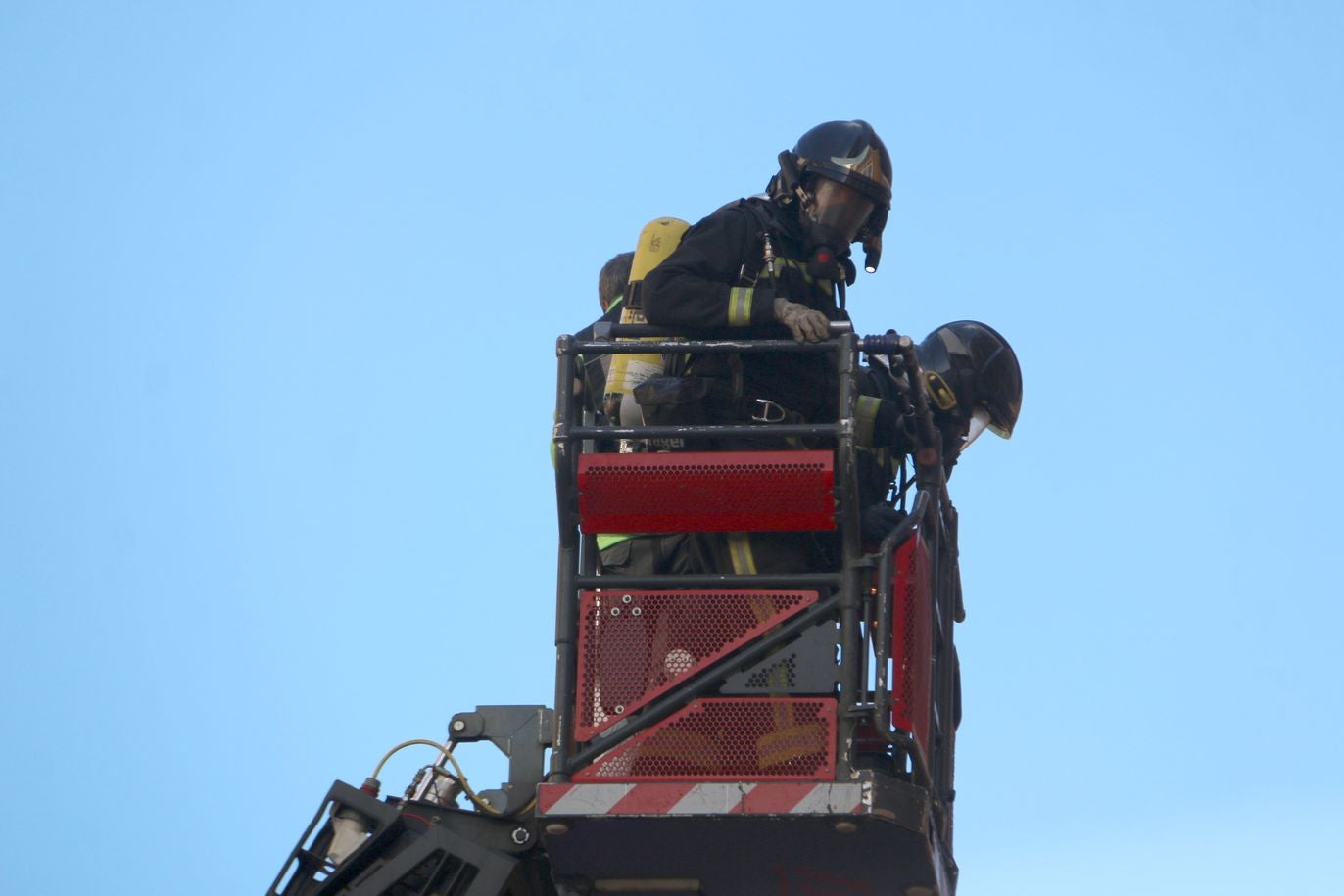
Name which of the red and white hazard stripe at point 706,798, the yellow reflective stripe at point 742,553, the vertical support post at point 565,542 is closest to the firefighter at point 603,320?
the vertical support post at point 565,542

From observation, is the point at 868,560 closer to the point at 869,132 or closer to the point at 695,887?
the point at 695,887

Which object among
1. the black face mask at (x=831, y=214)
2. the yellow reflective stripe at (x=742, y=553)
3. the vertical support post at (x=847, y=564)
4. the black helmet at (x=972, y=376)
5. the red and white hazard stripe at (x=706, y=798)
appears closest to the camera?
the red and white hazard stripe at (x=706, y=798)

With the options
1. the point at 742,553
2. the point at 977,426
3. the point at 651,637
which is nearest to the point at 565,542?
the point at 651,637

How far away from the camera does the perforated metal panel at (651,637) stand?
23.2 feet

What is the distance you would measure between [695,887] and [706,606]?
1136mm

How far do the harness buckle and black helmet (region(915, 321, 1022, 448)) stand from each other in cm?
118

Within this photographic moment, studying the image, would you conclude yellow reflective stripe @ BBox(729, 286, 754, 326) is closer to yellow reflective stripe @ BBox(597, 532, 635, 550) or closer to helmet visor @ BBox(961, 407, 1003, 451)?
yellow reflective stripe @ BBox(597, 532, 635, 550)

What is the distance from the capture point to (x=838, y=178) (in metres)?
8.05

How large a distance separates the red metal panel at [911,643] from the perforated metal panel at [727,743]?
0.26 meters

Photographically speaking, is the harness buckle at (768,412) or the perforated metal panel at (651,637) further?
the harness buckle at (768,412)

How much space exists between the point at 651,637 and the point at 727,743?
19.1 inches

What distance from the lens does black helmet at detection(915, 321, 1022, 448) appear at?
8.73 meters

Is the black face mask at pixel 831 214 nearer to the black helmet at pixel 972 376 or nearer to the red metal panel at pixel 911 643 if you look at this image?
the black helmet at pixel 972 376

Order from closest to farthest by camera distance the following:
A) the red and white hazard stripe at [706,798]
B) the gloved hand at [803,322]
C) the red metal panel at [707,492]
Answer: the red and white hazard stripe at [706,798] → the red metal panel at [707,492] → the gloved hand at [803,322]
